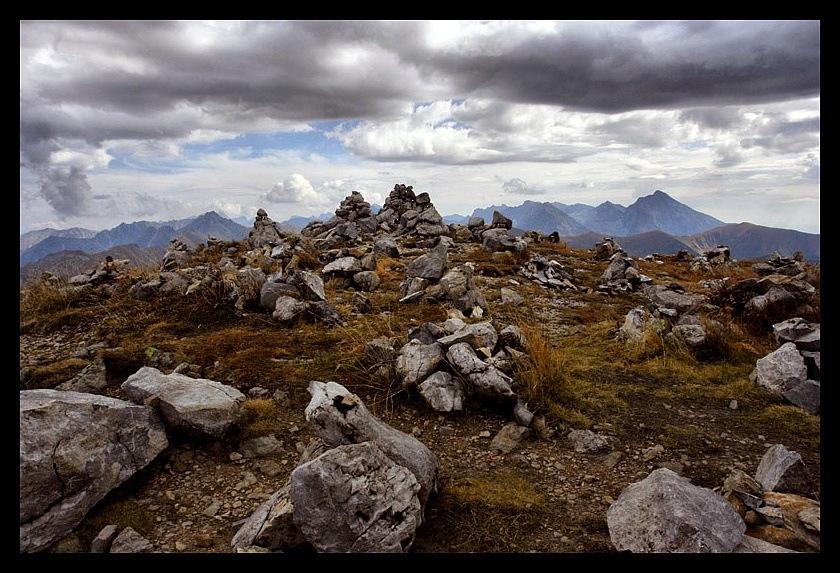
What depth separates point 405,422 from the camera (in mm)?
6609

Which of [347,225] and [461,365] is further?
[347,225]

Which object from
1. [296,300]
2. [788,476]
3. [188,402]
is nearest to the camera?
[788,476]

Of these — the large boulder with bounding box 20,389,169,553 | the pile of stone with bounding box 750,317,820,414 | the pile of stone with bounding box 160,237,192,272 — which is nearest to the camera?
the large boulder with bounding box 20,389,169,553

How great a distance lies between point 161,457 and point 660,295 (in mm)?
13007

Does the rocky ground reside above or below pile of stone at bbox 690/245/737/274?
above

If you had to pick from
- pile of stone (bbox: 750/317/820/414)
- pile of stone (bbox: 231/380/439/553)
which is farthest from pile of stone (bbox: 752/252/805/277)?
pile of stone (bbox: 231/380/439/553)

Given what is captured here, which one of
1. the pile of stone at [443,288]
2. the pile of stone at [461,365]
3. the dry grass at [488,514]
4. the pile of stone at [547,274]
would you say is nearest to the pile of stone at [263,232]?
the pile of stone at [443,288]

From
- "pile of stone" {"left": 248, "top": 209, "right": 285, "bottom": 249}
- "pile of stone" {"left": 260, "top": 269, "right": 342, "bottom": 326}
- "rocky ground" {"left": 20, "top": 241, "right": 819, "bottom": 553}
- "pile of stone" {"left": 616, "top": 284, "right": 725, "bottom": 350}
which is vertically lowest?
"rocky ground" {"left": 20, "top": 241, "right": 819, "bottom": 553}

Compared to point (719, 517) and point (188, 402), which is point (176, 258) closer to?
point (188, 402)

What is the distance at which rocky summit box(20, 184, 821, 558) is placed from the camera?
12.5ft

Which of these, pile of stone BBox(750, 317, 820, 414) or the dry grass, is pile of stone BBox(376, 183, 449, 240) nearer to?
pile of stone BBox(750, 317, 820, 414)

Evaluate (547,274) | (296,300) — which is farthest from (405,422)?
(547,274)
